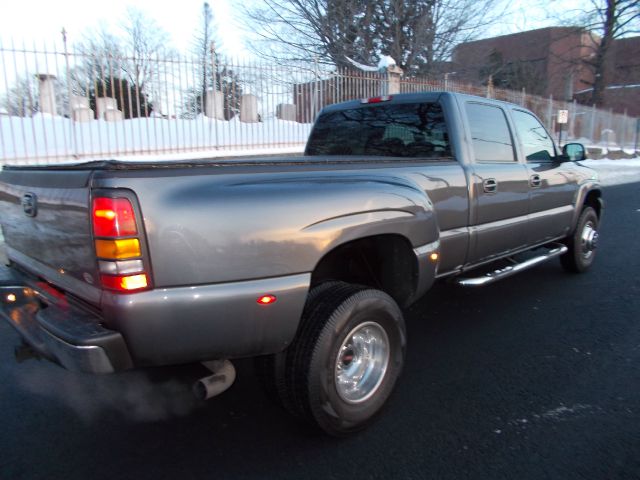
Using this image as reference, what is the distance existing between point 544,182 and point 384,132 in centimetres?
167

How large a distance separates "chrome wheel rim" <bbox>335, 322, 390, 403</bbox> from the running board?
1.14 m

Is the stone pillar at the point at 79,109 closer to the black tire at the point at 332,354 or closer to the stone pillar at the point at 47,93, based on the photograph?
the stone pillar at the point at 47,93

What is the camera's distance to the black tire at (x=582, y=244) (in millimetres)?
5398

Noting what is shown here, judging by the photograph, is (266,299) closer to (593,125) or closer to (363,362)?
(363,362)

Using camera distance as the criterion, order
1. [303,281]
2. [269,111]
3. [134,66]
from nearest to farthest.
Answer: [303,281]
[134,66]
[269,111]

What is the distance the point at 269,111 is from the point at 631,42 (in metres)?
55.0

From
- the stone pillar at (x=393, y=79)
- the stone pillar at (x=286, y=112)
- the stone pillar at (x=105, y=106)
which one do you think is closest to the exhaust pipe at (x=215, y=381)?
the stone pillar at (x=105, y=106)

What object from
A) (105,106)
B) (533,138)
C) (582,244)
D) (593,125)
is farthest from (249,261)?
(593,125)

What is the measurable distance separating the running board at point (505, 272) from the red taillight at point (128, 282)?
2.46 m

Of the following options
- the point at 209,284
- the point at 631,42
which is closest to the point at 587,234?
the point at 209,284

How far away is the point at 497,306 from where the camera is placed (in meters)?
4.61

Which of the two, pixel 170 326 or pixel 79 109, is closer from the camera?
pixel 170 326

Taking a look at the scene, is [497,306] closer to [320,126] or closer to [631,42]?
[320,126]

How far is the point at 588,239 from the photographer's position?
18.4ft
